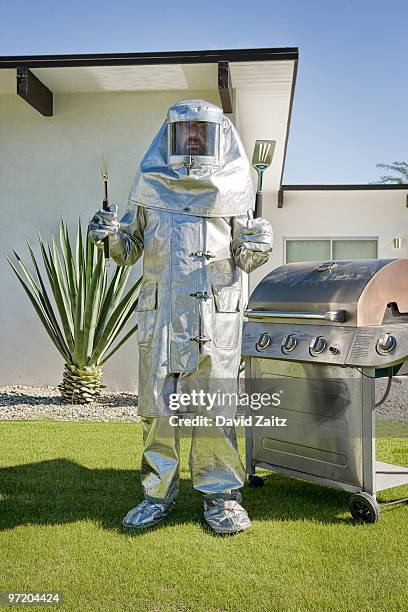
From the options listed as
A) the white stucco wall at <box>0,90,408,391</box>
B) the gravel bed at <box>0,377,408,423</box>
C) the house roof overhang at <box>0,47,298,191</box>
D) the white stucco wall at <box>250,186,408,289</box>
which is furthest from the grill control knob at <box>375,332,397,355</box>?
the white stucco wall at <box>250,186,408,289</box>

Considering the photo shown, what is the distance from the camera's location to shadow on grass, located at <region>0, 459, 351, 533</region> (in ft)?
11.6

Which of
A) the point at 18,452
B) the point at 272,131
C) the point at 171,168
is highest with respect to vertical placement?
the point at 272,131

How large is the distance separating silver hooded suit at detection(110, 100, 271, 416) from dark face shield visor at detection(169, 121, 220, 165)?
0.11 feet

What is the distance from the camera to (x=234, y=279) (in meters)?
3.50

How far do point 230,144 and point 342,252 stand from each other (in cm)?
1082

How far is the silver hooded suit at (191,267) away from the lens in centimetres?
335

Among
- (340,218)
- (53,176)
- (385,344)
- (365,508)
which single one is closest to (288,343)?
(385,344)

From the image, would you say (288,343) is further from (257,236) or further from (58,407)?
(58,407)

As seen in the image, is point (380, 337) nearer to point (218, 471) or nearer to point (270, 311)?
point (270, 311)

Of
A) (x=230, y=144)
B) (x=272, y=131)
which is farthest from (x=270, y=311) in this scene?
(x=272, y=131)

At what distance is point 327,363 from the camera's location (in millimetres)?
3508

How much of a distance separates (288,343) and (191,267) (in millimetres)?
714

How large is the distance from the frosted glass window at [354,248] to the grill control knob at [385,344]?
1078 centimetres

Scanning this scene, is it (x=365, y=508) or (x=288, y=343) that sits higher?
(x=288, y=343)
